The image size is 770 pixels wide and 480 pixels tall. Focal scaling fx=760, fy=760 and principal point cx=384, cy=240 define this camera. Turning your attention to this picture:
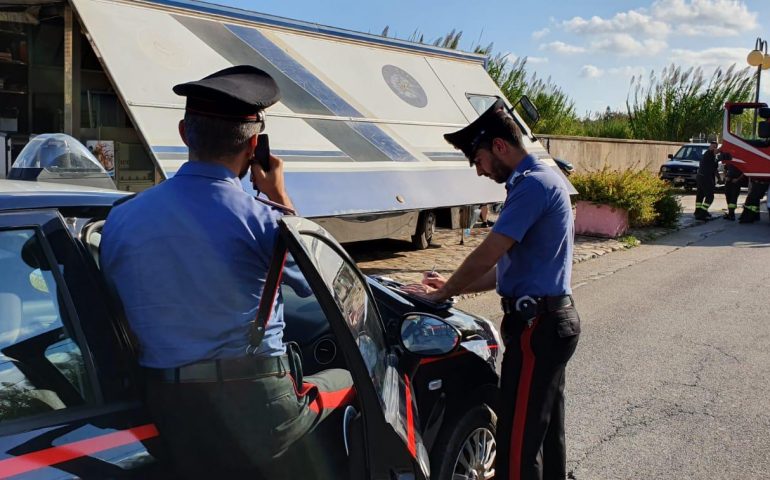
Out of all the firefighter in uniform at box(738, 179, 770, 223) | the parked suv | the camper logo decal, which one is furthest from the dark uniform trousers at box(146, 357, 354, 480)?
the parked suv

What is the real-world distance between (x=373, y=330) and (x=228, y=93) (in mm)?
923

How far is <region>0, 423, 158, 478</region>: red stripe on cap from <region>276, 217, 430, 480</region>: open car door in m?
0.55

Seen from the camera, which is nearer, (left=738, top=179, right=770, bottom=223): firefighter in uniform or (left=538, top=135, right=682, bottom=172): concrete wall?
(left=738, top=179, right=770, bottom=223): firefighter in uniform

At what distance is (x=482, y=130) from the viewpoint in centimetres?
331

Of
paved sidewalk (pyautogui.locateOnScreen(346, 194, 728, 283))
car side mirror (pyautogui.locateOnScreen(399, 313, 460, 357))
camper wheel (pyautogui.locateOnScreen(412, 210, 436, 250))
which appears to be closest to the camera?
car side mirror (pyautogui.locateOnScreen(399, 313, 460, 357))

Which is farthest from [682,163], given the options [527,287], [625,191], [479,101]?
[527,287]

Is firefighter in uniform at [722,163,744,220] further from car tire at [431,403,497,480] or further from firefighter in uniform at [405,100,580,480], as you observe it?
car tire at [431,403,497,480]

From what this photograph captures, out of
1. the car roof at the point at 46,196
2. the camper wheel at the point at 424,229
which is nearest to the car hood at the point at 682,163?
the camper wheel at the point at 424,229

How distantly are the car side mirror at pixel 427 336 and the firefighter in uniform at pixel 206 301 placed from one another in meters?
0.89

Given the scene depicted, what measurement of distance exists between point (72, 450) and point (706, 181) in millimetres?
18290

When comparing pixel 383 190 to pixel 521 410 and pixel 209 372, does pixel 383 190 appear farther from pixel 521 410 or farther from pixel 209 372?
pixel 209 372

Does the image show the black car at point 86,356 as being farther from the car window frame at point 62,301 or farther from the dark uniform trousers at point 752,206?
the dark uniform trousers at point 752,206

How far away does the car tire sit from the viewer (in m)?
3.04

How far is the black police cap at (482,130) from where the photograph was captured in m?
3.29
